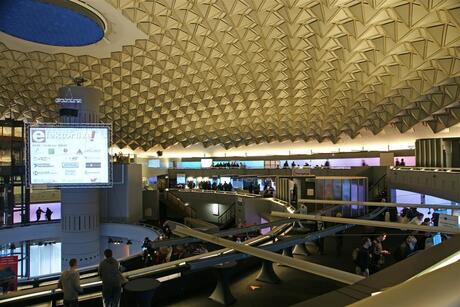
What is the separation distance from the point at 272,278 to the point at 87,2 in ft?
66.9

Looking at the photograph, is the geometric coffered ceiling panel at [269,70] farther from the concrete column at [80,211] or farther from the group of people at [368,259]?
the group of people at [368,259]

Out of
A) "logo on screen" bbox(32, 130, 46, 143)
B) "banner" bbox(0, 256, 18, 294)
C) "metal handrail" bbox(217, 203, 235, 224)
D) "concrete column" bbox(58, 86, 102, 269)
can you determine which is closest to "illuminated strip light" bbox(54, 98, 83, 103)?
"concrete column" bbox(58, 86, 102, 269)

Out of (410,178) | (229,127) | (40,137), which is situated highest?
(229,127)

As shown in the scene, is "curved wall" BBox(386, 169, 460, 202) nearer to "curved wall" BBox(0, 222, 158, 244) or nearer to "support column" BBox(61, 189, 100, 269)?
"curved wall" BBox(0, 222, 158, 244)

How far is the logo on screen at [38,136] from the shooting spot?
1958cm

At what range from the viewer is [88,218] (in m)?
24.0

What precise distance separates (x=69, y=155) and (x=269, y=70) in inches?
782

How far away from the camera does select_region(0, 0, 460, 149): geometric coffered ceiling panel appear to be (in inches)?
873

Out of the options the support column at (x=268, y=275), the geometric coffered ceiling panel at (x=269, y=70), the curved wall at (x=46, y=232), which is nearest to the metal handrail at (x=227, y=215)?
the curved wall at (x=46, y=232)

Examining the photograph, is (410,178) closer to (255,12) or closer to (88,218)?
(255,12)

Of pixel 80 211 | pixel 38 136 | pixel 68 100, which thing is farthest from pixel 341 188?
pixel 68 100

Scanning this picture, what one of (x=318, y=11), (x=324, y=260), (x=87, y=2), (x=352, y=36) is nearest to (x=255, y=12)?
(x=318, y=11)

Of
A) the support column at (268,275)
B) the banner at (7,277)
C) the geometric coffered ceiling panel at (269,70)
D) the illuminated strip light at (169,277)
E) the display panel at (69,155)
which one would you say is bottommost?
the banner at (7,277)

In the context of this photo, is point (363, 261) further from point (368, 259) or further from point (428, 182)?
point (428, 182)
